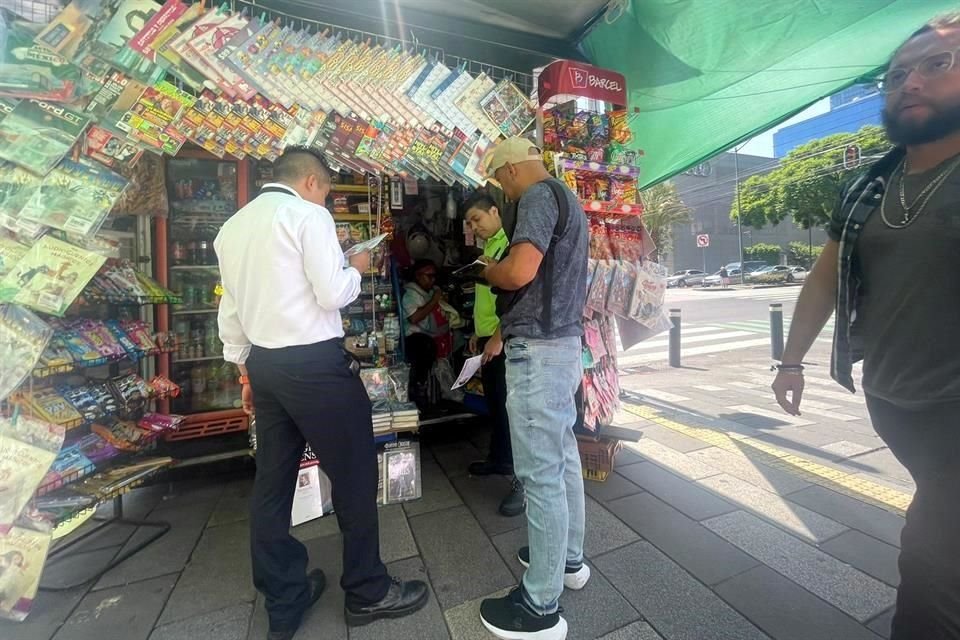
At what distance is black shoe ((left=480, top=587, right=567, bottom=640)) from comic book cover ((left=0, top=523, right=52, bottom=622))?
1.85 m

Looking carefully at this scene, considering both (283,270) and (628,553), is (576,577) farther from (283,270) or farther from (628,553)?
(283,270)

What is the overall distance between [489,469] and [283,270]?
81.6 inches

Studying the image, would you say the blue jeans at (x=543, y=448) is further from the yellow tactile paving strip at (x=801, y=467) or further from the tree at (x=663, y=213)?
the tree at (x=663, y=213)

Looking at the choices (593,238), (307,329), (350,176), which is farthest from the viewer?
(350,176)

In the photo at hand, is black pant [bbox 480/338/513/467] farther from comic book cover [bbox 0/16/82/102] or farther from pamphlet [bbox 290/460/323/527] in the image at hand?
comic book cover [bbox 0/16/82/102]

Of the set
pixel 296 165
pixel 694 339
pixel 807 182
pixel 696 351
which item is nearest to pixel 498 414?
pixel 296 165

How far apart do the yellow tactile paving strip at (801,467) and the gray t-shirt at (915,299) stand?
6.35 ft

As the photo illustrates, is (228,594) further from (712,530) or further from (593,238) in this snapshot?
(593,238)

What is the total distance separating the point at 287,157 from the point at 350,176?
1.93 meters

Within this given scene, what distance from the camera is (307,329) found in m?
1.65

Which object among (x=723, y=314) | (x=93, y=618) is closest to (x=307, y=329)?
(x=93, y=618)

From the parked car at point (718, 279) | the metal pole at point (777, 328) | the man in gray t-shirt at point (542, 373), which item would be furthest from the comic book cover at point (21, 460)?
the parked car at point (718, 279)

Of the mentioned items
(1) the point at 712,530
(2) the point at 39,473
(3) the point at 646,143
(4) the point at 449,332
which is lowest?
(1) the point at 712,530

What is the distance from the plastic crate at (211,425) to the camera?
3322 mm
